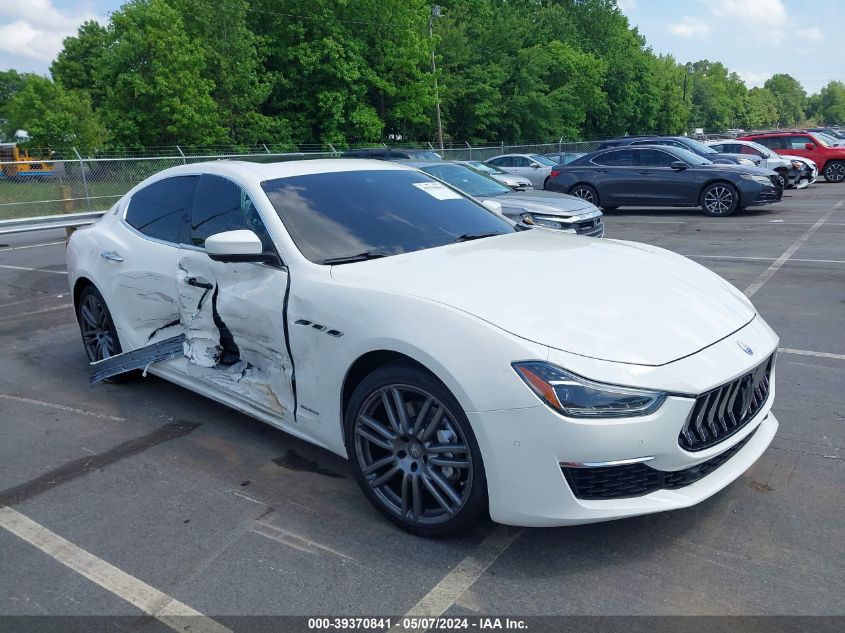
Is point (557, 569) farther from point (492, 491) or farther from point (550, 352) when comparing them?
point (550, 352)

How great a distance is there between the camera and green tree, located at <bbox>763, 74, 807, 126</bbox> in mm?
162875

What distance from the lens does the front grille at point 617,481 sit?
2672 millimetres

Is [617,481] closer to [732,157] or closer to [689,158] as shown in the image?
[689,158]

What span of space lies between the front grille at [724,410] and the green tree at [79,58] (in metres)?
66.4

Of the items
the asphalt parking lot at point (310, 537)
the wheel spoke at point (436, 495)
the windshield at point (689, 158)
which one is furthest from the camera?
the windshield at point (689, 158)

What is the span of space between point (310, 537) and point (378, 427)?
58 cm

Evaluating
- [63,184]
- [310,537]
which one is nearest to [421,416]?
[310,537]

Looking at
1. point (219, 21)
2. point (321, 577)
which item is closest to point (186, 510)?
point (321, 577)

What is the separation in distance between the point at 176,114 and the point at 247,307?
28875 mm

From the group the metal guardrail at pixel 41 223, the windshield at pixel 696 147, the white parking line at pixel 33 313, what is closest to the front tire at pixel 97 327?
the white parking line at pixel 33 313

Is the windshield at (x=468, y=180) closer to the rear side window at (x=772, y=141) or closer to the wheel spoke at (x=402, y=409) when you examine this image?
the wheel spoke at (x=402, y=409)

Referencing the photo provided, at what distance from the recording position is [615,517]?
2705 mm

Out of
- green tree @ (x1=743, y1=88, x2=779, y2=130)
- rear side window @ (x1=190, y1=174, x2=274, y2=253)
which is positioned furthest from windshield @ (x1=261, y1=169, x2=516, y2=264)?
green tree @ (x1=743, y1=88, x2=779, y2=130)

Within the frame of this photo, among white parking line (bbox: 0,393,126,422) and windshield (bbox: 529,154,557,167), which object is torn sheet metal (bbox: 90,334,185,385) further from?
windshield (bbox: 529,154,557,167)
